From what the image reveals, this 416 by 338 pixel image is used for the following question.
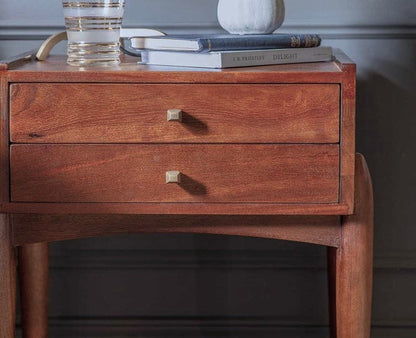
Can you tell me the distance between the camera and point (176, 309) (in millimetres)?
1448

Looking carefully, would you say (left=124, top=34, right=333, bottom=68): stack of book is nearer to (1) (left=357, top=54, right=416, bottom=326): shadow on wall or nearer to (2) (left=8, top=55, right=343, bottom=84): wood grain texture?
(2) (left=8, top=55, right=343, bottom=84): wood grain texture

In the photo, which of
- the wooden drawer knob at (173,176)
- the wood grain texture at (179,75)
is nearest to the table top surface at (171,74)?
the wood grain texture at (179,75)

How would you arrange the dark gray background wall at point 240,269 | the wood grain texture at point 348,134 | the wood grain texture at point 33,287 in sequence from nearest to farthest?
1. the wood grain texture at point 348,134
2. the wood grain texture at point 33,287
3. the dark gray background wall at point 240,269

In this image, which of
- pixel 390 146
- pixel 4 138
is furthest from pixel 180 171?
pixel 390 146

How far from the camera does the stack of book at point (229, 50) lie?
3.28 feet

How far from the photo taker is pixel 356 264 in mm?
992

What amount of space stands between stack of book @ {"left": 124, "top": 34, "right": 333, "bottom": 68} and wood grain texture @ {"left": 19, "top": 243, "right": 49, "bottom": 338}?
15.4 inches

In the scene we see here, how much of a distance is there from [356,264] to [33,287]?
0.55 meters

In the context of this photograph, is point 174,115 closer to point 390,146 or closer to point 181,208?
point 181,208

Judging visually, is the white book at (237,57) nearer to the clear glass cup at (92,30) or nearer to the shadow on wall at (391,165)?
the clear glass cup at (92,30)

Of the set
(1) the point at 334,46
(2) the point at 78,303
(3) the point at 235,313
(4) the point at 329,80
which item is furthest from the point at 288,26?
(2) the point at 78,303

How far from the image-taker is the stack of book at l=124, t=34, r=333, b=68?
1.00 metres

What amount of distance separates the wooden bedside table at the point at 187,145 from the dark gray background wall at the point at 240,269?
39 cm

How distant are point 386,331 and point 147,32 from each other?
2.29 feet
